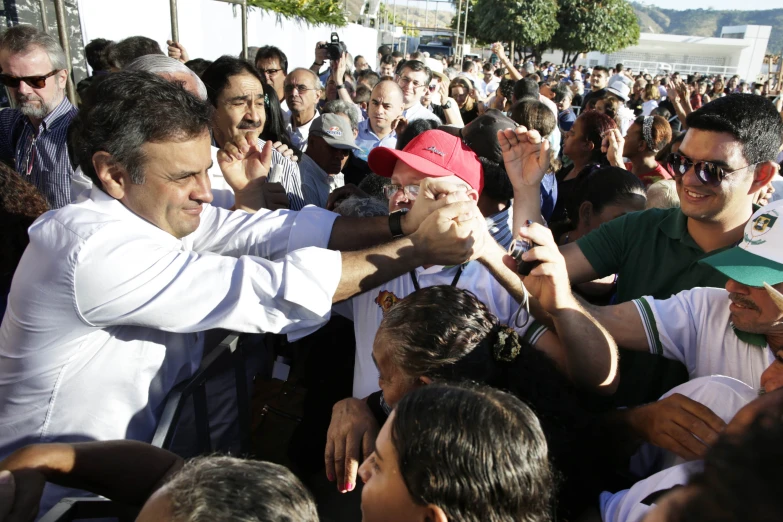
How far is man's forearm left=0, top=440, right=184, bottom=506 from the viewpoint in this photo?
4.83ft

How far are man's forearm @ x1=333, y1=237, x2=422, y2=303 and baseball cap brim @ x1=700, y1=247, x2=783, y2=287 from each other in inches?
37.1

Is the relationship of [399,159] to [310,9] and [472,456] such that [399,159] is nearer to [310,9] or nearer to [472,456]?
[472,456]

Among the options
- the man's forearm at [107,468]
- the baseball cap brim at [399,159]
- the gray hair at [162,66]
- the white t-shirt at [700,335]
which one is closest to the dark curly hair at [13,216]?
the man's forearm at [107,468]

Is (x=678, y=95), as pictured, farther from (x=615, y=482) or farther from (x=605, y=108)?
(x=615, y=482)

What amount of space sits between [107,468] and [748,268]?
1906mm

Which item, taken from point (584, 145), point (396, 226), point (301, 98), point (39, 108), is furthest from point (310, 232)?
point (301, 98)

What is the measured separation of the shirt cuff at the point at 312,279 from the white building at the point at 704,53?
67.4 meters

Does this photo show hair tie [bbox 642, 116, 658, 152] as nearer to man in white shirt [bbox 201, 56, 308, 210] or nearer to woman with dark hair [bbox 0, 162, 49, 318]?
man in white shirt [bbox 201, 56, 308, 210]

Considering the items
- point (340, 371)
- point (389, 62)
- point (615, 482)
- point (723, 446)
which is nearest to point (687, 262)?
point (615, 482)

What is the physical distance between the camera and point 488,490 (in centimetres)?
106

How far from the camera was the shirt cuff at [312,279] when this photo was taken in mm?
1709

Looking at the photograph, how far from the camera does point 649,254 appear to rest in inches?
98.3

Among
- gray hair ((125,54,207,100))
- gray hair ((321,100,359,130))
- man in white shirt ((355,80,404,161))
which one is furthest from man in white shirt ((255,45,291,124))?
gray hair ((125,54,207,100))

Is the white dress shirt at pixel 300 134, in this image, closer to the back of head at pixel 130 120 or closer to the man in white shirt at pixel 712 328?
the back of head at pixel 130 120
